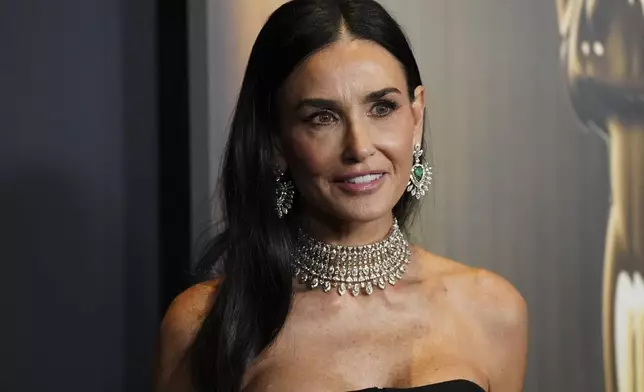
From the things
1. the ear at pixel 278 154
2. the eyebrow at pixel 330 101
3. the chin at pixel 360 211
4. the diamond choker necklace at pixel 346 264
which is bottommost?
the diamond choker necklace at pixel 346 264

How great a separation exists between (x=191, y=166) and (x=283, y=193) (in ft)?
1.04

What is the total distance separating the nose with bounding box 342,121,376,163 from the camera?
1.00 metres

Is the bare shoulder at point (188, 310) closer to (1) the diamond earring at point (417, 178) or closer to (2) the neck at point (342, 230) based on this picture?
(2) the neck at point (342, 230)

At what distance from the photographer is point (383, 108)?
1.05 meters

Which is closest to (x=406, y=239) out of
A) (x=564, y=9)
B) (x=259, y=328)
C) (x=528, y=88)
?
(x=259, y=328)

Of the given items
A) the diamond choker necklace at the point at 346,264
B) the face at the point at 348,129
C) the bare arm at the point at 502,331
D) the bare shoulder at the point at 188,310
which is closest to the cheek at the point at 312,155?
the face at the point at 348,129

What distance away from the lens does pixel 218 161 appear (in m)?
1.39

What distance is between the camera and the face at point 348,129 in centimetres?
102

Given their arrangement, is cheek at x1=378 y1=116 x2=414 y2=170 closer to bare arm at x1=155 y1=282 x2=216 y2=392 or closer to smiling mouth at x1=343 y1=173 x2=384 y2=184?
smiling mouth at x1=343 y1=173 x2=384 y2=184

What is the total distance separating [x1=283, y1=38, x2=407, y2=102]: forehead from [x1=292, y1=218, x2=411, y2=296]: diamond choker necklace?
198mm

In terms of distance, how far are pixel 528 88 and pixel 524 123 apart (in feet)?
0.20

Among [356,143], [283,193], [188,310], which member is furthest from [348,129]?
[188,310]

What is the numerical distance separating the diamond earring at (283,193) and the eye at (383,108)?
0.14 m

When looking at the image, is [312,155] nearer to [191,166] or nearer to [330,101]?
[330,101]
